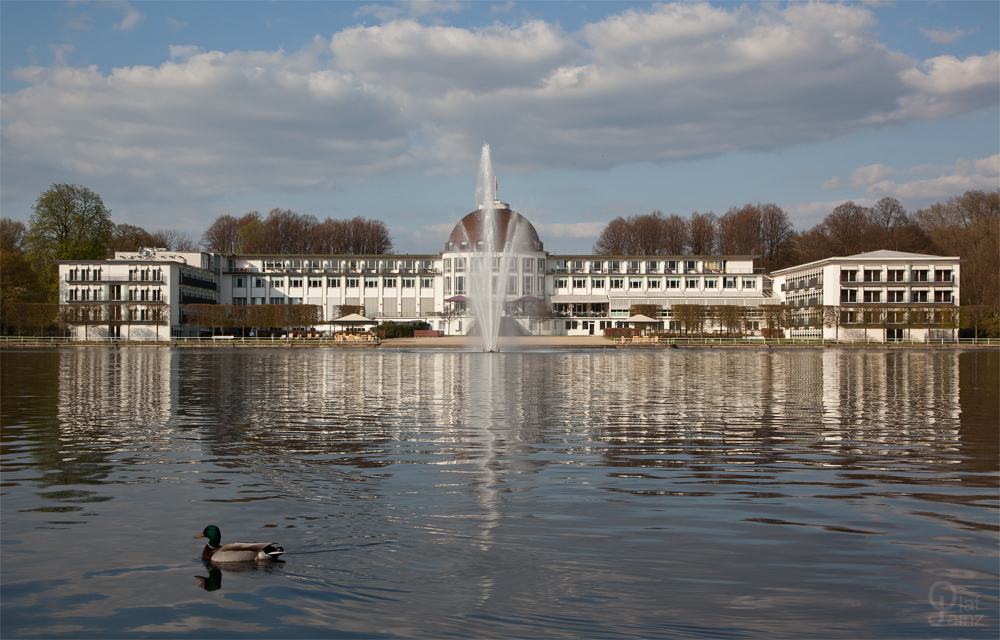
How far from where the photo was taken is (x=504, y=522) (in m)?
9.48

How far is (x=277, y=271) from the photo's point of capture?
339ft

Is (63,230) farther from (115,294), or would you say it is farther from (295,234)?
(295,234)

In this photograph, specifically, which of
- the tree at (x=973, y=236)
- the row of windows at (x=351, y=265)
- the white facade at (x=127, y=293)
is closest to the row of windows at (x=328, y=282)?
the row of windows at (x=351, y=265)

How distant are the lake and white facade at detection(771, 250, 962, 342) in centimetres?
7162

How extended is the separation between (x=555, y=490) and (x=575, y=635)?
4.89 meters

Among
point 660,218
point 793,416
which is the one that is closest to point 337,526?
point 793,416

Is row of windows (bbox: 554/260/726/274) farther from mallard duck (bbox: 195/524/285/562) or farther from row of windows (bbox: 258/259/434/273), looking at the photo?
mallard duck (bbox: 195/524/285/562)

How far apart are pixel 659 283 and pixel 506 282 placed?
71.4 feet

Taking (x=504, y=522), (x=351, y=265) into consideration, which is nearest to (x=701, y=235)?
(x=351, y=265)

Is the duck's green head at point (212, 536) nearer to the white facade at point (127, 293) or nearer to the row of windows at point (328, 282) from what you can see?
the white facade at point (127, 293)

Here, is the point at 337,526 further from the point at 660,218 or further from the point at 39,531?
the point at 660,218

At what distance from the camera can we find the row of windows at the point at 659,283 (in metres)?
106

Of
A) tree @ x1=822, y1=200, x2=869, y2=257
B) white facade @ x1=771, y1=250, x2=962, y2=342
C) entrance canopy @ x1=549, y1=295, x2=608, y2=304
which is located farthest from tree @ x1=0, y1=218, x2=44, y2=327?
tree @ x1=822, y1=200, x2=869, y2=257

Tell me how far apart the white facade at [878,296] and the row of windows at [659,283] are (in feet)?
44.7
